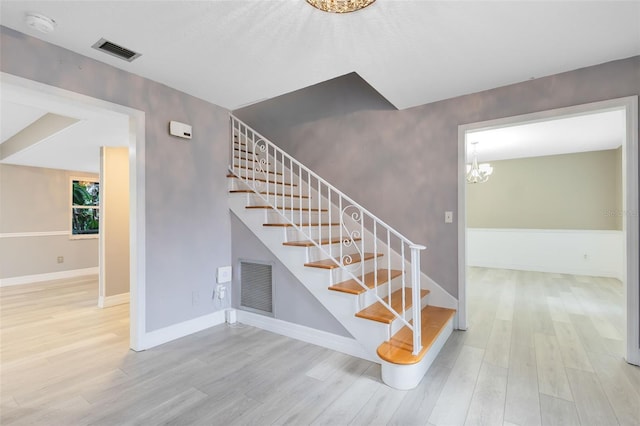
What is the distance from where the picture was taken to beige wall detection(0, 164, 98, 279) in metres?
5.55

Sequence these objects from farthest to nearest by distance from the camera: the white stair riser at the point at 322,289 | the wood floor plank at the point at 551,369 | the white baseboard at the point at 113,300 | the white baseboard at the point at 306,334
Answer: the white baseboard at the point at 113,300, the white baseboard at the point at 306,334, the white stair riser at the point at 322,289, the wood floor plank at the point at 551,369

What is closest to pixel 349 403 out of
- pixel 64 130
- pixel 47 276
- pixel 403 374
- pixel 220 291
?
pixel 403 374

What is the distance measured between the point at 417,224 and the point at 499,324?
1376 mm

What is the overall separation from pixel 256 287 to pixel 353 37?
2.57 m

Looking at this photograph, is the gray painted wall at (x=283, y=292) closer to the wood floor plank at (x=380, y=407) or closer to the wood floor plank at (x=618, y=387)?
the wood floor plank at (x=380, y=407)

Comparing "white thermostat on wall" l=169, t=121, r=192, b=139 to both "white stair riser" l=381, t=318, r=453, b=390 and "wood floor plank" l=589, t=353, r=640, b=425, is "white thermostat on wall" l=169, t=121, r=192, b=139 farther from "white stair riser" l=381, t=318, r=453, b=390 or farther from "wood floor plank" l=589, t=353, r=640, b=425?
"wood floor plank" l=589, t=353, r=640, b=425

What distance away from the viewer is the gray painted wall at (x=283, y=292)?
9.15 ft

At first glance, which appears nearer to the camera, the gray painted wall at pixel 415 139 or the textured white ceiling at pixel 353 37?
the textured white ceiling at pixel 353 37

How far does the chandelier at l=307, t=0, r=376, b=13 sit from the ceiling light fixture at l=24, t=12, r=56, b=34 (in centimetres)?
168

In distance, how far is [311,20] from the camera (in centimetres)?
195

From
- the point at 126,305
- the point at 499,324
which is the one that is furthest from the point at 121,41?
the point at 499,324

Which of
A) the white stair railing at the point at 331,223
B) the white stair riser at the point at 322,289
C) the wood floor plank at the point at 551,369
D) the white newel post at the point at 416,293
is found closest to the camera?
the wood floor plank at the point at 551,369

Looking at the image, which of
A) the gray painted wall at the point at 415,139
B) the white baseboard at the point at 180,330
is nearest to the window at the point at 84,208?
the white baseboard at the point at 180,330

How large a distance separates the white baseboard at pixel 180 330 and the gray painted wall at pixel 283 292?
27cm
